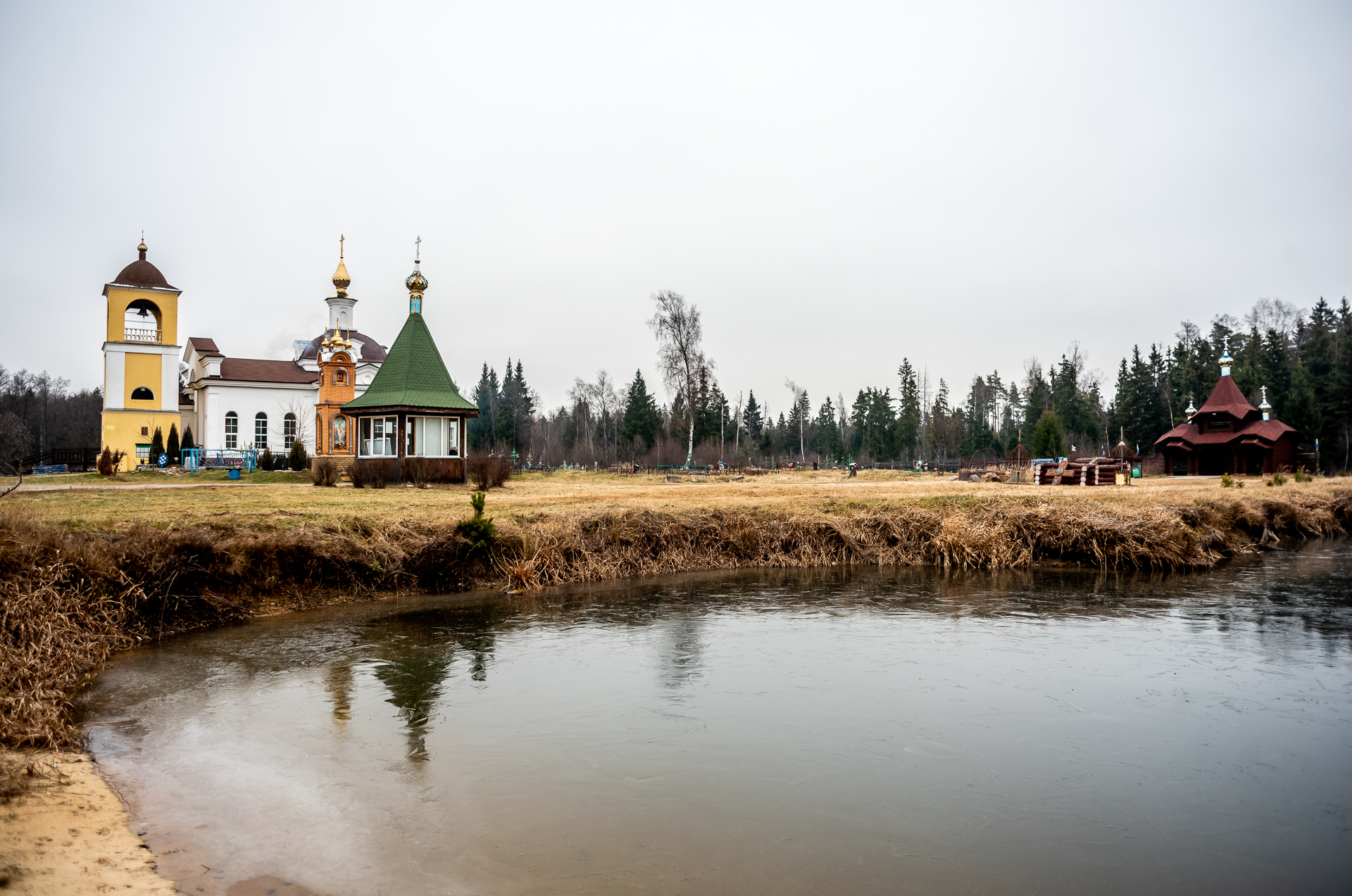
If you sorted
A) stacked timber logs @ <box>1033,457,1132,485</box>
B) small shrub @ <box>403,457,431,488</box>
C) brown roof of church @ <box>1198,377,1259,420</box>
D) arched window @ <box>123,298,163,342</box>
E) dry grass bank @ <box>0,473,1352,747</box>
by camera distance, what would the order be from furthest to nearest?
arched window @ <box>123,298,163,342</box> < brown roof of church @ <box>1198,377,1259,420</box> < stacked timber logs @ <box>1033,457,1132,485</box> < small shrub @ <box>403,457,431,488</box> < dry grass bank @ <box>0,473,1352,747</box>

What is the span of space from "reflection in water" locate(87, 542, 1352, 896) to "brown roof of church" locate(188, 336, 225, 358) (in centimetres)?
4924

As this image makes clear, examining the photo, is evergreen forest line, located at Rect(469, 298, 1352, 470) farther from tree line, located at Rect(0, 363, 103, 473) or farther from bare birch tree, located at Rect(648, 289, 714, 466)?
tree line, located at Rect(0, 363, 103, 473)

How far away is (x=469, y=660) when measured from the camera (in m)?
10.6

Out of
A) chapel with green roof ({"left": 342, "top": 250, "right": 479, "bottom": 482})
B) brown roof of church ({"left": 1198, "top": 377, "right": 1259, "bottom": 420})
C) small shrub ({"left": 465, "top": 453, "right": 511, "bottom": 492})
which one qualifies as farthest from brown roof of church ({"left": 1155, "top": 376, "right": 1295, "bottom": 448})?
chapel with green roof ({"left": 342, "top": 250, "right": 479, "bottom": 482})

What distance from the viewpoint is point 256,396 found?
5438 cm

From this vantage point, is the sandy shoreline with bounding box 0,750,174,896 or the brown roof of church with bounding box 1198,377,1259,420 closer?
the sandy shoreline with bounding box 0,750,174,896

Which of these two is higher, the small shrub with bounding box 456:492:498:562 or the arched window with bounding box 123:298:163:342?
the arched window with bounding box 123:298:163:342

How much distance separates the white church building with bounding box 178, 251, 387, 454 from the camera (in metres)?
53.4

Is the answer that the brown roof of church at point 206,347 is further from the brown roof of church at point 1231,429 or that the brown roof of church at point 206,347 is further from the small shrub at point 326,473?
the brown roof of church at point 1231,429

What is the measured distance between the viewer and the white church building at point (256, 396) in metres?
53.4

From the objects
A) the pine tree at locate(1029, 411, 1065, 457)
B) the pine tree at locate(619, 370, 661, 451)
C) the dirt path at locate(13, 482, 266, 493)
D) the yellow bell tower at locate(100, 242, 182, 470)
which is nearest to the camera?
the dirt path at locate(13, 482, 266, 493)

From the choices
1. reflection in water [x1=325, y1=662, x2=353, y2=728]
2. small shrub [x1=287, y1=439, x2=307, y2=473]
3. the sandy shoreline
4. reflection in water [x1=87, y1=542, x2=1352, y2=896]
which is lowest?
reflection in water [x1=87, y1=542, x2=1352, y2=896]

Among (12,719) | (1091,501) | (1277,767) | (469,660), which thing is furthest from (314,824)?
(1091,501)

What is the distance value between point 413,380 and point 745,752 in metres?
27.9
